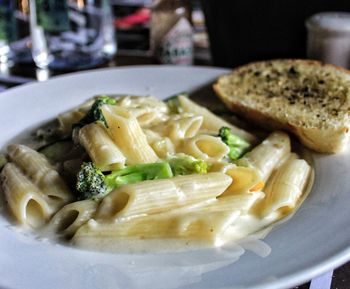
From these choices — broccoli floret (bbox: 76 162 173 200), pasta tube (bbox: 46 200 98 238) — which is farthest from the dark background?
pasta tube (bbox: 46 200 98 238)

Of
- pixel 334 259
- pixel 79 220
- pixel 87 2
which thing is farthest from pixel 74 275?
pixel 87 2

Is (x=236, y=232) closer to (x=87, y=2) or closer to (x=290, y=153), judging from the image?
(x=290, y=153)

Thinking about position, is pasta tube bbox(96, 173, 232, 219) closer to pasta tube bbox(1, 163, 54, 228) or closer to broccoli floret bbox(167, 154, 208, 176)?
broccoli floret bbox(167, 154, 208, 176)

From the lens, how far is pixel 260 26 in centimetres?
371

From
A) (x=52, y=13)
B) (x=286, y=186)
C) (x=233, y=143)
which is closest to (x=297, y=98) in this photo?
(x=233, y=143)

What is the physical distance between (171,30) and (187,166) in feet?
6.14

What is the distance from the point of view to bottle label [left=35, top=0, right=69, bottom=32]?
13.4ft

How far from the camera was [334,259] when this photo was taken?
1.64 metres

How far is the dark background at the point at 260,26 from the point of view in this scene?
3.60 m

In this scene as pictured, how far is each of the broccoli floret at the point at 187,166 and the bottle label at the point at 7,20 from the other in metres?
2.55

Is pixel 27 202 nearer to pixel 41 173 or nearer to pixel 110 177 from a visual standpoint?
pixel 41 173

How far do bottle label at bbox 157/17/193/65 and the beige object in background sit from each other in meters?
0.80

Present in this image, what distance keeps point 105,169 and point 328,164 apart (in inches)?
37.7

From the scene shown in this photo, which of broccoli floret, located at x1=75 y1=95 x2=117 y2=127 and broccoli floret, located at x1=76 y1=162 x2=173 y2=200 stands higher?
broccoli floret, located at x1=75 y1=95 x2=117 y2=127
